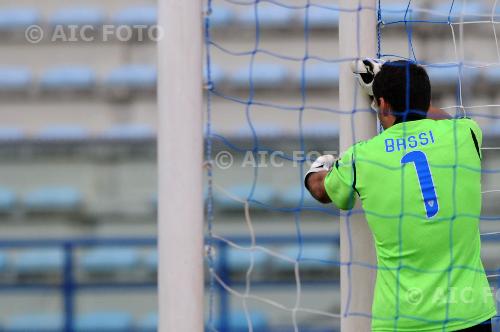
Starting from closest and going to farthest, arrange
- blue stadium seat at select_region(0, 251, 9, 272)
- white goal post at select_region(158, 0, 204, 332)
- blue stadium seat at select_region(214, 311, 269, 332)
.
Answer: white goal post at select_region(158, 0, 204, 332) → blue stadium seat at select_region(214, 311, 269, 332) → blue stadium seat at select_region(0, 251, 9, 272)

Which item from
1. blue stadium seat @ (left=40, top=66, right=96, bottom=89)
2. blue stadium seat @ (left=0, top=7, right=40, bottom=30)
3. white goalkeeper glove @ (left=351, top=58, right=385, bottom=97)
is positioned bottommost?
white goalkeeper glove @ (left=351, top=58, right=385, bottom=97)

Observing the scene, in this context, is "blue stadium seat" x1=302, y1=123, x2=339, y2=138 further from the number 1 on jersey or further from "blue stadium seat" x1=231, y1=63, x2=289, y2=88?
the number 1 on jersey

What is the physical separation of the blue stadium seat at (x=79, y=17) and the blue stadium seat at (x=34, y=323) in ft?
5.77

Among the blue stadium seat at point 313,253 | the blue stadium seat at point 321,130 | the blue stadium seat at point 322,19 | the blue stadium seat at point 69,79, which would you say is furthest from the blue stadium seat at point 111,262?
the blue stadium seat at point 322,19

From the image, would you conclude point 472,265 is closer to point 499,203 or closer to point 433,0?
point 499,203

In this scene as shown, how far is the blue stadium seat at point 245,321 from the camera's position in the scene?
3.65 meters

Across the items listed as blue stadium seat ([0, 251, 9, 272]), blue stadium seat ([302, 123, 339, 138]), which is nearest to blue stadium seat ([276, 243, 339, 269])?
blue stadium seat ([302, 123, 339, 138])

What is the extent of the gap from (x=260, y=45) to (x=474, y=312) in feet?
11.5

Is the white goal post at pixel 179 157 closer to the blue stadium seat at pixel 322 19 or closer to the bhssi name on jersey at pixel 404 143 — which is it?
the bhssi name on jersey at pixel 404 143

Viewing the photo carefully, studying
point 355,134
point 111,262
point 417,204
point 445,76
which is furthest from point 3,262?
point 417,204

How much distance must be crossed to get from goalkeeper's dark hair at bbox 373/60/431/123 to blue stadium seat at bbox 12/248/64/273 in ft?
10.7

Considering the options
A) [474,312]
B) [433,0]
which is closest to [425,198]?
[474,312]

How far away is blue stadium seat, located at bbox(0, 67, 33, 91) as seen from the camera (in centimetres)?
477

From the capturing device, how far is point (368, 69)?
4.38 ft
